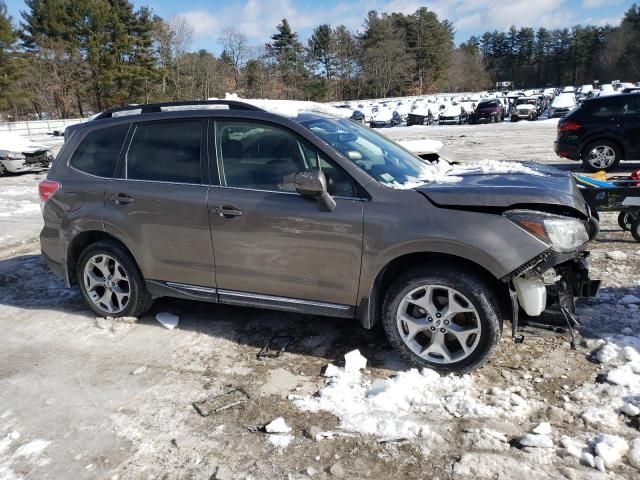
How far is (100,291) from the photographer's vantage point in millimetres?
4992

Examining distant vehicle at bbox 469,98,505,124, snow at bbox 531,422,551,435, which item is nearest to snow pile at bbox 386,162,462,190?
snow at bbox 531,422,551,435

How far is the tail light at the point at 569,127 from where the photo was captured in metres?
11.9

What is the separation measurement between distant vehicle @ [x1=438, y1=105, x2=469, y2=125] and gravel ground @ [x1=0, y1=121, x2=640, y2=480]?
30805 millimetres

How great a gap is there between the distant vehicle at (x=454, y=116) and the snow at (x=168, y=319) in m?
32.0

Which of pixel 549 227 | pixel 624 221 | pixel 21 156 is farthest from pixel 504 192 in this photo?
pixel 21 156

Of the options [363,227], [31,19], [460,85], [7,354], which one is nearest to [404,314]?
[363,227]

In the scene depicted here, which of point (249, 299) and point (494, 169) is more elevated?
point (494, 169)

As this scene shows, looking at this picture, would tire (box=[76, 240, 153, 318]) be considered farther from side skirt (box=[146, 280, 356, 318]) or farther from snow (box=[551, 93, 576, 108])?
snow (box=[551, 93, 576, 108])

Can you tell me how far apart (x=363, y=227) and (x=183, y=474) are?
1.87 meters

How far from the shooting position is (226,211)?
13.3 feet

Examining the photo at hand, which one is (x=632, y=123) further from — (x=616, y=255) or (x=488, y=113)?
(x=488, y=113)

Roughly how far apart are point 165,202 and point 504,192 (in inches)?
103

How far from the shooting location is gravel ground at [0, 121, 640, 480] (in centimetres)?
286

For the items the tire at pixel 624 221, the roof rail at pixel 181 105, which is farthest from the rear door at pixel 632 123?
the roof rail at pixel 181 105
